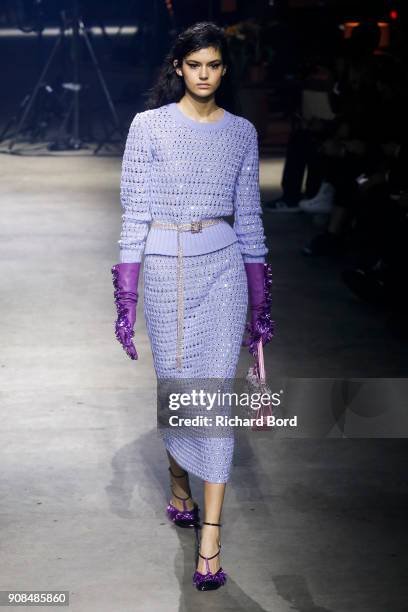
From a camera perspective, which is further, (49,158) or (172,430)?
(49,158)

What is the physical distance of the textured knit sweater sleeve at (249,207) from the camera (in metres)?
3.86

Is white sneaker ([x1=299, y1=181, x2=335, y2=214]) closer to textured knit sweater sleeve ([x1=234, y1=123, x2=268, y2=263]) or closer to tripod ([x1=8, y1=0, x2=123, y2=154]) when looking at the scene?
tripod ([x1=8, y1=0, x2=123, y2=154])

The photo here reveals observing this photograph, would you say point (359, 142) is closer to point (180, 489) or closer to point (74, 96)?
point (180, 489)

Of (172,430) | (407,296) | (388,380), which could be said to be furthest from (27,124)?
(172,430)

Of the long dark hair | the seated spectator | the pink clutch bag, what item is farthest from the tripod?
the pink clutch bag

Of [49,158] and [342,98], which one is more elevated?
[342,98]

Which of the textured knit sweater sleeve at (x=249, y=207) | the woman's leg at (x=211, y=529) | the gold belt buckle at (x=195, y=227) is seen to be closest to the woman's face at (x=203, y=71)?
the textured knit sweater sleeve at (x=249, y=207)

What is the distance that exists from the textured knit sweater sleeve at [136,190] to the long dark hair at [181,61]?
A: 147mm

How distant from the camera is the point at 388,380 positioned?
19.5 ft

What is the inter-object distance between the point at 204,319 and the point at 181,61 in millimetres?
772

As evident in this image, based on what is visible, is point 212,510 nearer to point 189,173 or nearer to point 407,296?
point 189,173

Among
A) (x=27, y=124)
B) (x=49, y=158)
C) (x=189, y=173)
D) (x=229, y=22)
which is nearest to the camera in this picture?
(x=189, y=173)

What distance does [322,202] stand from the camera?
1065 centimetres

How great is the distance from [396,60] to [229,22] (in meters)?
13.3
